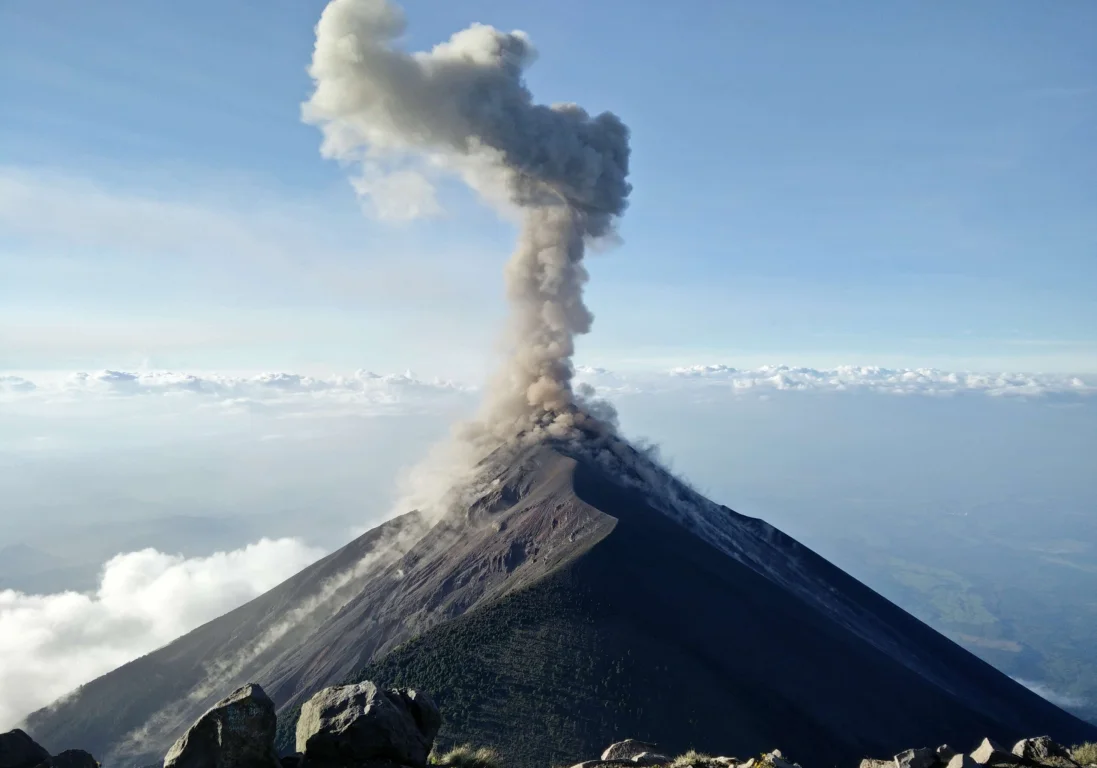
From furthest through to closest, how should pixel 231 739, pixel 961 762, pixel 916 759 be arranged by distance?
pixel 916 759
pixel 961 762
pixel 231 739

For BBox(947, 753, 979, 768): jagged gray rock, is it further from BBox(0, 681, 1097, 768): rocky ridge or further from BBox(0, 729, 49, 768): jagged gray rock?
BBox(0, 729, 49, 768): jagged gray rock

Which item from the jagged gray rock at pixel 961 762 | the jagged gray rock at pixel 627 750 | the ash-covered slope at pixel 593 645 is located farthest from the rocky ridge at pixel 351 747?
the ash-covered slope at pixel 593 645

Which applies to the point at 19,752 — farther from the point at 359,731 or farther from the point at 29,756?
the point at 359,731

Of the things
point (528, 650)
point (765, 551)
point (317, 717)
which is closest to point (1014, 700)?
point (765, 551)

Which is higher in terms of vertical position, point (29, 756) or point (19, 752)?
point (19, 752)

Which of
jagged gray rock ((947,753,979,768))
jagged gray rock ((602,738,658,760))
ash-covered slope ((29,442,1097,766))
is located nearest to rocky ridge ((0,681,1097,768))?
jagged gray rock ((947,753,979,768))

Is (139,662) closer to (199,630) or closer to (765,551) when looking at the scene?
(199,630)

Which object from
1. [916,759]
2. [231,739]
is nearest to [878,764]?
[916,759]

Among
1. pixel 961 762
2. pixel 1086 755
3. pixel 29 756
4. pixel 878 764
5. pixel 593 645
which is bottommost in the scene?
pixel 593 645
